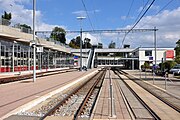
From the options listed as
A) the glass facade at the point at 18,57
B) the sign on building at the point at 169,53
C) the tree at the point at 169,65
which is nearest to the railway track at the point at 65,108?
the glass facade at the point at 18,57

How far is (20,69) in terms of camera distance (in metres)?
40.2

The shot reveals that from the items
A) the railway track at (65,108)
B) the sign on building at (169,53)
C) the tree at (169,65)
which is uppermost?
the sign on building at (169,53)

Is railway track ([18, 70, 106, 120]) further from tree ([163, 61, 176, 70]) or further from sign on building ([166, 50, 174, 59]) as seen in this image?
sign on building ([166, 50, 174, 59])

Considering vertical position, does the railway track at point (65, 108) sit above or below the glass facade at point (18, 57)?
below

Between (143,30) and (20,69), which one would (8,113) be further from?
(143,30)

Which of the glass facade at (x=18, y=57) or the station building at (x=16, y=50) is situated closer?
the station building at (x=16, y=50)

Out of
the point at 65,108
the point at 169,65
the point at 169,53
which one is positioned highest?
the point at 169,53

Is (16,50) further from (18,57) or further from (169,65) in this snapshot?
(169,65)

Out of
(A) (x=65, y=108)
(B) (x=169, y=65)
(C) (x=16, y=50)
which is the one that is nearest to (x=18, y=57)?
(C) (x=16, y=50)

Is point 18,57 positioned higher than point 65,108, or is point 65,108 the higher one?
point 18,57

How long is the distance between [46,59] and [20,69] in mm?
17477

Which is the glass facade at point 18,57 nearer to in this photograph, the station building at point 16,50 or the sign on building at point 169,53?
the station building at point 16,50

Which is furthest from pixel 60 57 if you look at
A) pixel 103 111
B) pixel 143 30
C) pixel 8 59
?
pixel 103 111

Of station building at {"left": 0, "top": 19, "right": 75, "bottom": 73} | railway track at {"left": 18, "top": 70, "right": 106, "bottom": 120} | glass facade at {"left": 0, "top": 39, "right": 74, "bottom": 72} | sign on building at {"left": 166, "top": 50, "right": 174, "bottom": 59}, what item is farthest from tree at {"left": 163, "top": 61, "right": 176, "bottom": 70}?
railway track at {"left": 18, "top": 70, "right": 106, "bottom": 120}
